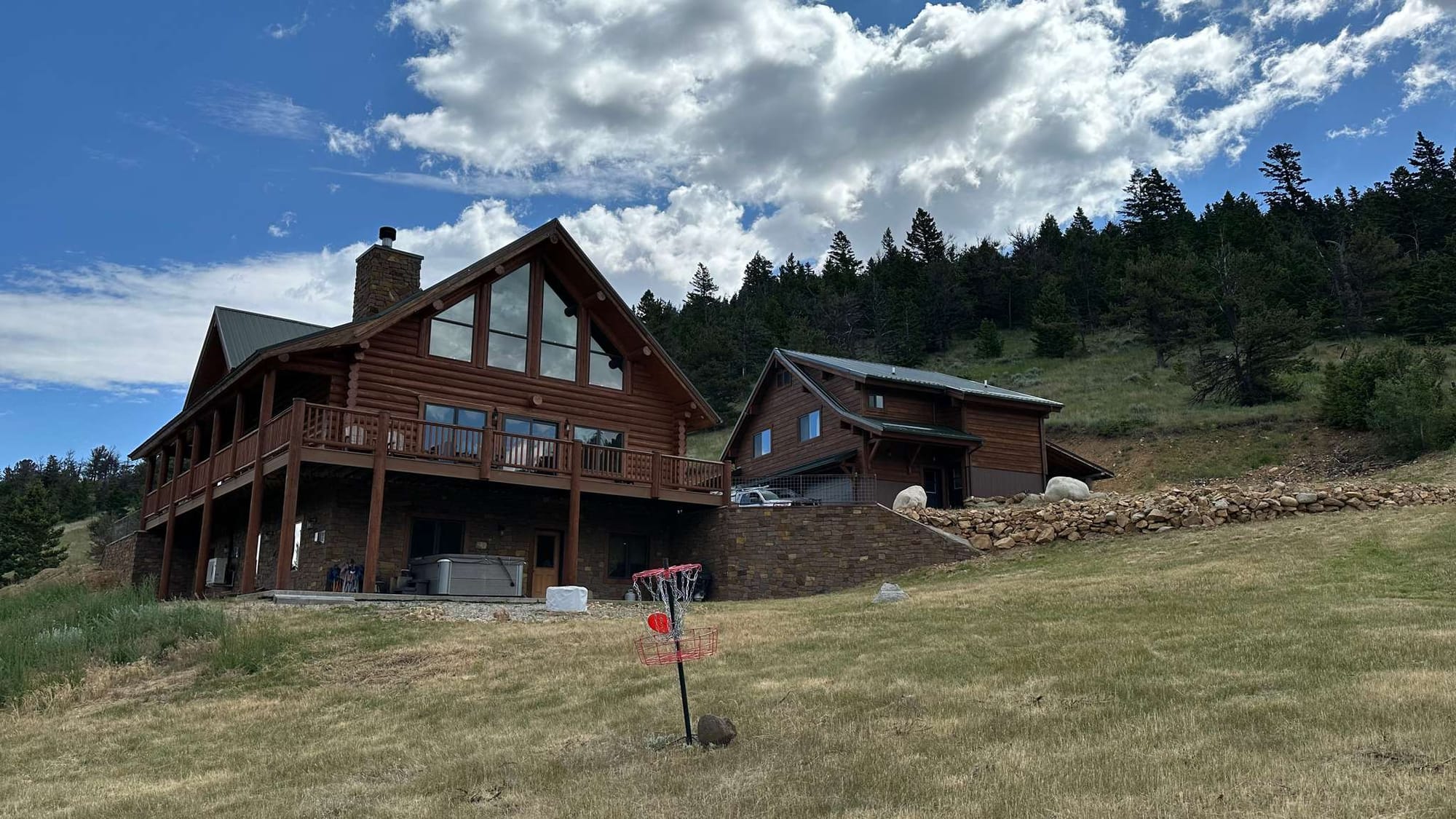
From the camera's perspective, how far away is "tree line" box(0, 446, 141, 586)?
2179 inches

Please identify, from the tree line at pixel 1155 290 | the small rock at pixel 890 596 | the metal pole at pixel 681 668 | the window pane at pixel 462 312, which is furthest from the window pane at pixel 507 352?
the tree line at pixel 1155 290

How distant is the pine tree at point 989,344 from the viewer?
71.0 metres

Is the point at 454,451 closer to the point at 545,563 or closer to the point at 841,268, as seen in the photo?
the point at 545,563

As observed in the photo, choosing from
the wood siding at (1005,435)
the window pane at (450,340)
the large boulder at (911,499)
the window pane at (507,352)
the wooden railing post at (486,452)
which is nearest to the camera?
the wooden railing post at (486,452)

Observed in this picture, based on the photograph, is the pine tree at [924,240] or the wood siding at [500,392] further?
the pine tree at [924,240]

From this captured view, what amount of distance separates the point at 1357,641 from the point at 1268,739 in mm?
3987

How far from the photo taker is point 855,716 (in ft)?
31.8

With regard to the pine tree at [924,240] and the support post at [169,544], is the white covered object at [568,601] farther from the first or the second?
the pine tree at [924,240]

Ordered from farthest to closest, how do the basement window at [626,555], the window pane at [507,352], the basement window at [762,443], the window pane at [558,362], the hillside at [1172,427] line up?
the basement window at [762,443] < the hillside at [1172,427] < the basement window at [626,555] < the window pane at [558,362] < the window pane at [507,352]

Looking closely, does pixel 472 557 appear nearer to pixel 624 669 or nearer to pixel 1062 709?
pixel 624 669

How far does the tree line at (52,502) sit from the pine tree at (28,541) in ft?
0.12

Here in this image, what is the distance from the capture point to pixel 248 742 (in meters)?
10.7

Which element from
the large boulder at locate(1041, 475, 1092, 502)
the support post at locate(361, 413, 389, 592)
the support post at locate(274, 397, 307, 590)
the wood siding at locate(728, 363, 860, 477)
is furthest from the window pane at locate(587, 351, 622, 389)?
the large boulder at locate(1041, 475, 1092, 502)

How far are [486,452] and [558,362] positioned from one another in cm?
445
